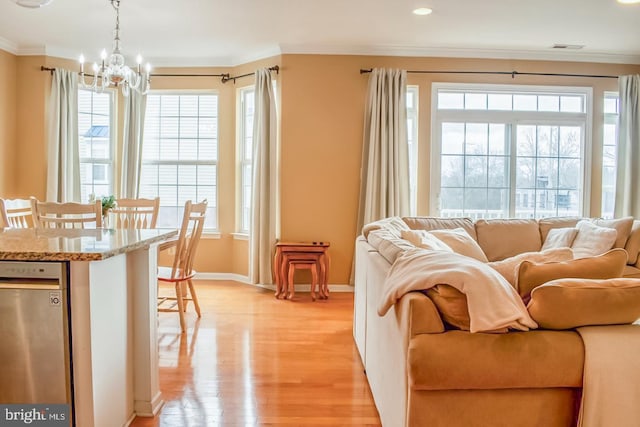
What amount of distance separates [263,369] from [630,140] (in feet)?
16.0

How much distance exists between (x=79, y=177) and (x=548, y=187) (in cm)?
550

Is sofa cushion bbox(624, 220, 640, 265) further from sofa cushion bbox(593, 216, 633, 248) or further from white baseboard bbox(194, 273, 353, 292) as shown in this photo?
white baseboard bbox(194, 273, 353, 292)

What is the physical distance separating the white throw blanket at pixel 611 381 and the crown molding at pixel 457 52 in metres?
4.27

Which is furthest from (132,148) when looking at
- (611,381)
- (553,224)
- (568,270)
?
(611,381)

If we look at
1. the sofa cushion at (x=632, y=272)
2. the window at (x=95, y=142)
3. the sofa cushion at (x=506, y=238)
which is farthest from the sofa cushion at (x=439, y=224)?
the window at (x=95, y=142)

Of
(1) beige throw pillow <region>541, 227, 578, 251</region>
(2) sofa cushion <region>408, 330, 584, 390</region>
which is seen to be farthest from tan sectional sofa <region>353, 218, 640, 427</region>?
(1) beige throw pillow <region>541, 227, 578, 251</region>

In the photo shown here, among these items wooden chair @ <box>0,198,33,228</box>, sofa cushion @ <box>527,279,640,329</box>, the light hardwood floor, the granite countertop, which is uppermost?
wooden chair @ <box>0,198,33,228</box>

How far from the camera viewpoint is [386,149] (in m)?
5.25

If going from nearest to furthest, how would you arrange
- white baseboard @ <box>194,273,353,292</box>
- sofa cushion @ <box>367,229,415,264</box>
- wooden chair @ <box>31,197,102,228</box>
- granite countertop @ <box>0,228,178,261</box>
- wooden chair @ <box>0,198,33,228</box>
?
granite countertop @ <box>0,228,178,261</box>, sofa cushion @ <box>367,229,415,264</box>, wooden chair @ <box>31,197,102,228</box>, wooden chair @ <box>0,198,33,228</box>, white baseboard @ <box>194,273,353,292</box>

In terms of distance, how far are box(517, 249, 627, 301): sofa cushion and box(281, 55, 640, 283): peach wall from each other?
142 inches

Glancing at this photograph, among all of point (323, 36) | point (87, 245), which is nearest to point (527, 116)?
point (323, 36)

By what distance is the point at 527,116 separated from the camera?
18.1 feet

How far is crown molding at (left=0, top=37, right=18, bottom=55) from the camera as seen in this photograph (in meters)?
5.18

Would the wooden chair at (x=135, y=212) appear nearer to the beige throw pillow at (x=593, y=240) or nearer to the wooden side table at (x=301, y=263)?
the wooden side table at (x=301, y=263)
